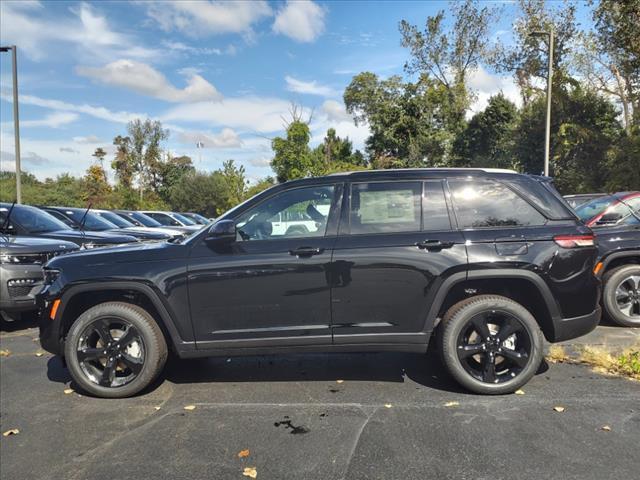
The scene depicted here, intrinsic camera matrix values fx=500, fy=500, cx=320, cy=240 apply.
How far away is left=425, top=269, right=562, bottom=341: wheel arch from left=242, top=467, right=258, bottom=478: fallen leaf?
68.2 inches

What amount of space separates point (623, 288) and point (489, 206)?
3132 millimetres

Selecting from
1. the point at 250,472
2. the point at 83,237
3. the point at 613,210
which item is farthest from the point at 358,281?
the point at 83,237

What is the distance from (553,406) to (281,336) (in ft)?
7.13

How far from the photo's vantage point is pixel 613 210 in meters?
6.58

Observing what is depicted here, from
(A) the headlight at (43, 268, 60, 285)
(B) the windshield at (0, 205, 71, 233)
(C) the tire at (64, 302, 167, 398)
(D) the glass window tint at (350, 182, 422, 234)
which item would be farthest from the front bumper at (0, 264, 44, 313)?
(D) the glass window tint at (350, 182, 422, 234)

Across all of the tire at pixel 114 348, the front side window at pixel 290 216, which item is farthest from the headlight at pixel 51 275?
the front side window at pixel 290 216

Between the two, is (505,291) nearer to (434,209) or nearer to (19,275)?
(434,209)

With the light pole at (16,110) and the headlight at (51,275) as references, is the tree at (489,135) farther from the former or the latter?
the headlight at (51,275)

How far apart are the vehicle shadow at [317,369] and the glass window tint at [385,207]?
144 cm

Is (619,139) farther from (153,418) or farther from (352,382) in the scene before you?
(153,418)

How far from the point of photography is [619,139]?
65.9ft

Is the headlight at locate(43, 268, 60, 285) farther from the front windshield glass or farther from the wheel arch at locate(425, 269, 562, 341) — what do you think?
the front windshield glass

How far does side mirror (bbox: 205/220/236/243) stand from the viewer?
4020 mm

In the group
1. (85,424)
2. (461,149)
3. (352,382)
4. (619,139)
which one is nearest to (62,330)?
(85,424)
